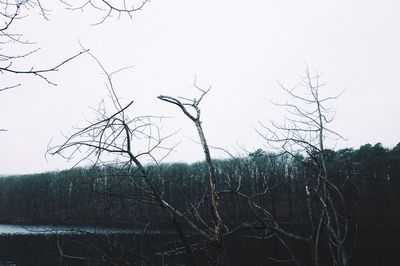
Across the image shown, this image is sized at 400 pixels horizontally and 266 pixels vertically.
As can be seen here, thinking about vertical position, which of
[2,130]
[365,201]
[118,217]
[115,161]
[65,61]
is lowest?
[118,217]

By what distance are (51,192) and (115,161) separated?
105 metres

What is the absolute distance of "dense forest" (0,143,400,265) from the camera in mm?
3143

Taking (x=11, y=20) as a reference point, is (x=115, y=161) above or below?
below

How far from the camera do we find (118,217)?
7012cm

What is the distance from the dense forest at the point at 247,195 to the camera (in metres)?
3.14

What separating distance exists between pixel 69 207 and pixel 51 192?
13334 mm

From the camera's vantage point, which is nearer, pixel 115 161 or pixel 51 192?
pixel 115 161

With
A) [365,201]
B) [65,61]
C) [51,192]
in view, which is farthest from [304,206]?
[51,192]

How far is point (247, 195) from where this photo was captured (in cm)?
387

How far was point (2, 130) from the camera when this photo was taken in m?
2.40

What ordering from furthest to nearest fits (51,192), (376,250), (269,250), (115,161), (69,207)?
(51,192)
(69,207)
(269,250)
(376,250)
(115,161)

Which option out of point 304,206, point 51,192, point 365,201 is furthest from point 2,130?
point 51,192

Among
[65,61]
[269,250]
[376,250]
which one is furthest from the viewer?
[269,250]

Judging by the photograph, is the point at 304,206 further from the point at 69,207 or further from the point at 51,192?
the point at 51,192
